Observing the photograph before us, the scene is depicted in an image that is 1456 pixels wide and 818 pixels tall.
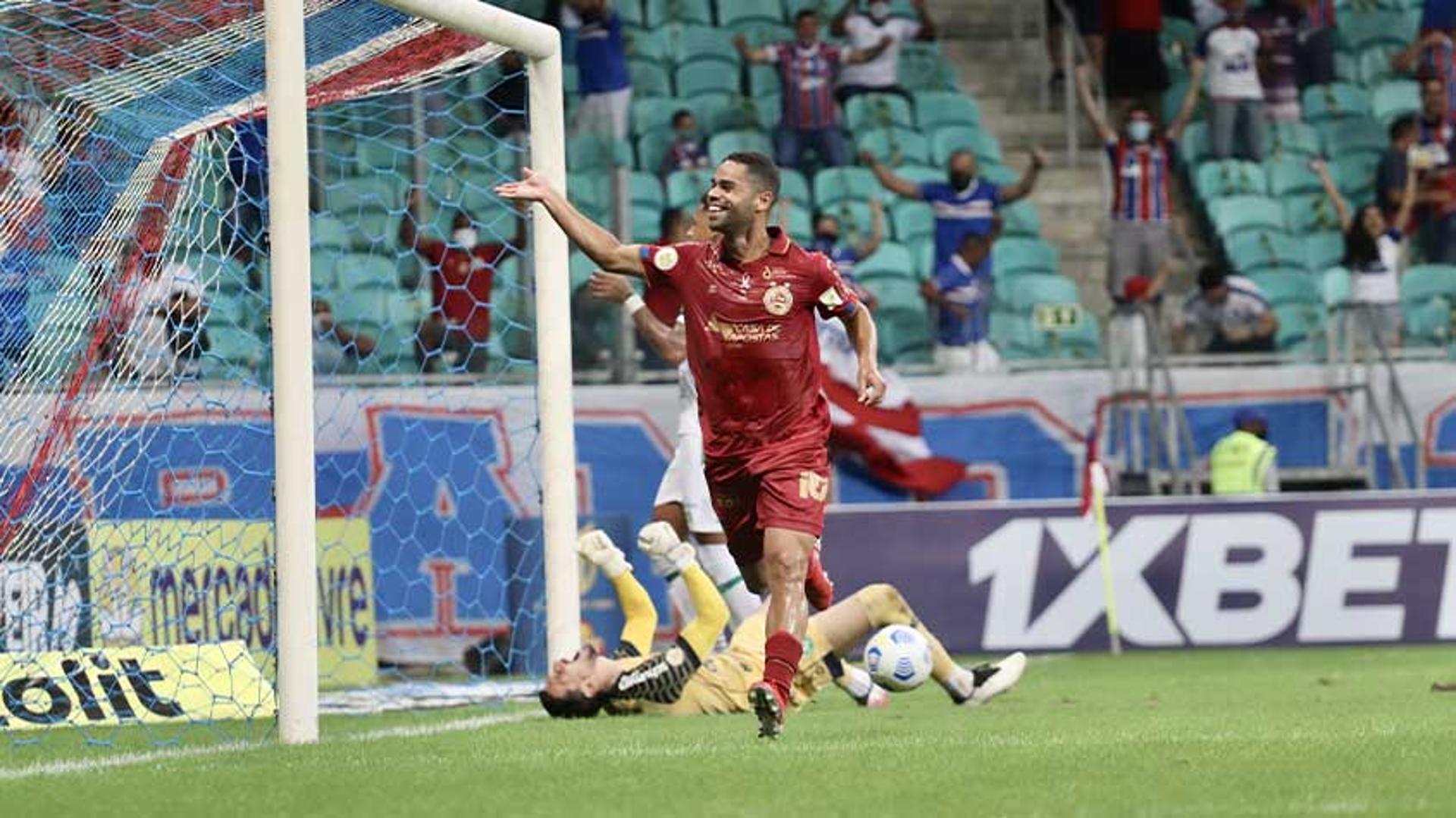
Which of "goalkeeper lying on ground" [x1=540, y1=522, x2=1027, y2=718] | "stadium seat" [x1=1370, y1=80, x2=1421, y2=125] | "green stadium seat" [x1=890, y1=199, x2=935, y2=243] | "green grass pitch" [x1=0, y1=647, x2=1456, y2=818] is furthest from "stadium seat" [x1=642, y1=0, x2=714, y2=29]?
"green grass pitch" [x1=0, y1=647, x2=1456, y2=818]

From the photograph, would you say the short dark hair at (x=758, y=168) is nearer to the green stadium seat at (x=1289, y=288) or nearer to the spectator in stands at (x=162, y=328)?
the spectator in stands at (x=162, y=328)

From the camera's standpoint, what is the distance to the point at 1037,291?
754 inches

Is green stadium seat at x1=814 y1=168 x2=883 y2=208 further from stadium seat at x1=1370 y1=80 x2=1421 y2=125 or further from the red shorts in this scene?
the red shorts

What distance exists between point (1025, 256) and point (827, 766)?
1309cm

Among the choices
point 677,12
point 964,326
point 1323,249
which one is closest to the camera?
point 964,326

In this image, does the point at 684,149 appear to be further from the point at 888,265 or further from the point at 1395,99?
the point at 1395,99

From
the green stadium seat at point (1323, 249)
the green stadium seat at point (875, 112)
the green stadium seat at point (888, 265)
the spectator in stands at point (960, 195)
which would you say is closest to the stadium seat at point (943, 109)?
the green stadium seat at point (875, 112)

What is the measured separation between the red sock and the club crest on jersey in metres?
1.22

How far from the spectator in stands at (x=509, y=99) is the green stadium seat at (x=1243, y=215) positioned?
6.32 meters

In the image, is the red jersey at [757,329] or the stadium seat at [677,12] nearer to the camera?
the red jersey at [757,329]

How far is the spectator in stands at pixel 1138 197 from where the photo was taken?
1970 centimetres

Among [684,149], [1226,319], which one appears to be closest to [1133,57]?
[1226,319]

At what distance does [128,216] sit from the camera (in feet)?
35.4

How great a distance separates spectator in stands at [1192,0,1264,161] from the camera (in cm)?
2173
